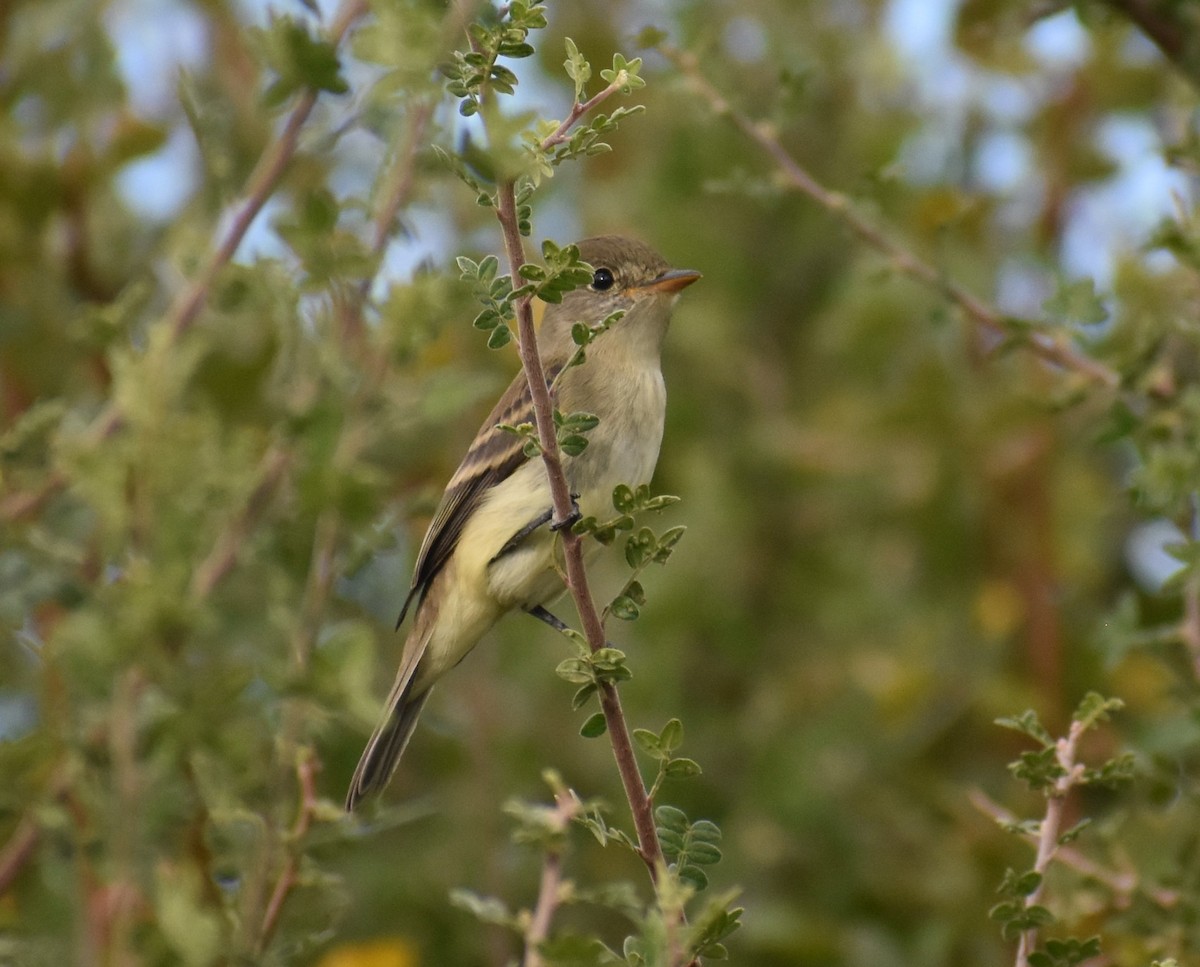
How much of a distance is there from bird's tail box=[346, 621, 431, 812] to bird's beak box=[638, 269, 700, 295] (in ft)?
3.22

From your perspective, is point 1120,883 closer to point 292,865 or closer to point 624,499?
point 624,499

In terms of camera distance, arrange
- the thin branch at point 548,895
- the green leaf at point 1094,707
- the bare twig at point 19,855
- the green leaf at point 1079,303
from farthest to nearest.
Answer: the green leaf at point 1079,303
the bare twig at point 19,855
the green leaf at point 1094,707
the thin branch at point 548,895

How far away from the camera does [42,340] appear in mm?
3385

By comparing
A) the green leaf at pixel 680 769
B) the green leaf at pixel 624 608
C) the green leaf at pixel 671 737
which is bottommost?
the green leaf at pixel 680 769

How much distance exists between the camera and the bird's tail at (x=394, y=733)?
3.58 meters

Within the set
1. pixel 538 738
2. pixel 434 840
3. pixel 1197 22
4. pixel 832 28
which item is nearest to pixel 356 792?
pixel 434 840

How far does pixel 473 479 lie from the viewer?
3934 millimetres

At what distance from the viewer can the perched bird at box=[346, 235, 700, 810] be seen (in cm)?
374

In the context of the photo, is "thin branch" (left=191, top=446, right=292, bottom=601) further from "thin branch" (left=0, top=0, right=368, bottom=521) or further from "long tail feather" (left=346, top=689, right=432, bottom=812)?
"long tail feather" (left=346, top=689, right=432, bottom=812)

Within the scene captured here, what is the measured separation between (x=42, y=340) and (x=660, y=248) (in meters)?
2.00

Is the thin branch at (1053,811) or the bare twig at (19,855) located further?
the bare twig at (19,855)

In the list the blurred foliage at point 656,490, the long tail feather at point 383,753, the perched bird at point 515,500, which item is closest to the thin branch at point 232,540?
the blurred foliage at point 656,490

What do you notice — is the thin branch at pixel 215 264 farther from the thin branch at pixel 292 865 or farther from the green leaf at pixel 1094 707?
the green leaf at pixel 1094 707

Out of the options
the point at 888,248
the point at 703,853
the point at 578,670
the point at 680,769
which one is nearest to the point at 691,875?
the point at 703,853
